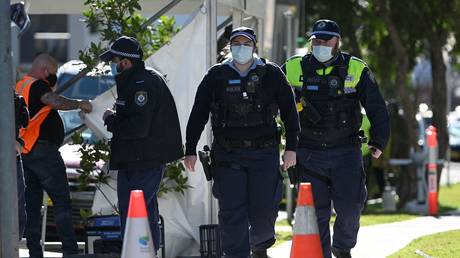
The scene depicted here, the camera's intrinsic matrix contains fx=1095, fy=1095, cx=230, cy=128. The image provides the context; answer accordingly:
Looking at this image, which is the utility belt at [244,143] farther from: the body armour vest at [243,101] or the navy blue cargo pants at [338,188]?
the navy blue cargo pants at [338,188]

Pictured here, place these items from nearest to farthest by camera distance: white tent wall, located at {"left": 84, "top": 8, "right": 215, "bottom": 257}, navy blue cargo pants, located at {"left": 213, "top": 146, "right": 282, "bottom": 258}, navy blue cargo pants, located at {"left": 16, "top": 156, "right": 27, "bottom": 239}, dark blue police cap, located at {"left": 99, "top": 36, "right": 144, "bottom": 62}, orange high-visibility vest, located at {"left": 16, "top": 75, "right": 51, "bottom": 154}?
navy blue cargo pants, located at {"left": 213, "top": 146, "right": 282, "bottom": 258}, dark blue police cap, located at {"left": 99, "top": 36, "right": 144, "bottom": 62}, navy blue cargo pants, located at {"left": 16, "top": 156, "right": 27, "bottom": 239}, orange high-visibility vest, located at {"left": 16, "top": 75, "right": 51, "bottom": 154}, white tent wall, located at {"left": 84, "top": 8, "right": 215, "bottom": 257}

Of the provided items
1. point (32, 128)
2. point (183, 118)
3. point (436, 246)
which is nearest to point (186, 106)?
point (183, 118)

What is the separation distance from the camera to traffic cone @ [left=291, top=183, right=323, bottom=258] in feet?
24.0

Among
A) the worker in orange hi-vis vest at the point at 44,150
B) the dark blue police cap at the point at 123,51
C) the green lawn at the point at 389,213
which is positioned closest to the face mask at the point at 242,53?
the dark blue police cap at the point at 123,51

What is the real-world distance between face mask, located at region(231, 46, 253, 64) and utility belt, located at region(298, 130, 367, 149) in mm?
852

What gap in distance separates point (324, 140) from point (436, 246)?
2657mm

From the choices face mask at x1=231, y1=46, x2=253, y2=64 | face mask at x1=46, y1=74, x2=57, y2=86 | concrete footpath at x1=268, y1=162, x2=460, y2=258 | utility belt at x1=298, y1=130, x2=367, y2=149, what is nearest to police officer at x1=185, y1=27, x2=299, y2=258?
face mask at x1=231, y1=46, x2=253, y2=64

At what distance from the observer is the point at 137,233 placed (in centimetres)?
693

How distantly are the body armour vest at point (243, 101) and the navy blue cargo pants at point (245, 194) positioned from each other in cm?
21

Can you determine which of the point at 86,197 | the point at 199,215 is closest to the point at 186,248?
the point at 199,215

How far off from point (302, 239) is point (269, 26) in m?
6.20

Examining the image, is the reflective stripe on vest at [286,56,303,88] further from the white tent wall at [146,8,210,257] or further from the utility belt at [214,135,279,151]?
the white tent wall at [146,8,210,257]

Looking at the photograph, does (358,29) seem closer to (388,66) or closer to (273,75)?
(388,66)

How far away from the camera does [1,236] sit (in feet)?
25.4
